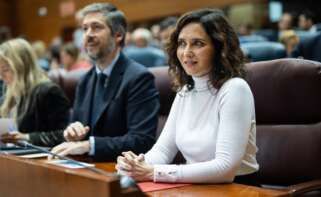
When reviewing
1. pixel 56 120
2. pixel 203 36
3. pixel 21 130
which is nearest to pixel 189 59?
pixel 203 36

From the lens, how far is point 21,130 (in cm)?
320

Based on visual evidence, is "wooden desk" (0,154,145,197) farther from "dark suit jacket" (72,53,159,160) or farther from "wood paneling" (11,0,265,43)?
"wood paneling" (11,0,265,43)

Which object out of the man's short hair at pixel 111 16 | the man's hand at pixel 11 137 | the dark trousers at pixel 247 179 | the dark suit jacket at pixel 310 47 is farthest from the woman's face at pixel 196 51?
the dark suit jacket at pixel 310 47

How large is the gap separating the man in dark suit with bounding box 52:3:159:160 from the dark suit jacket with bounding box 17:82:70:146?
20 cm

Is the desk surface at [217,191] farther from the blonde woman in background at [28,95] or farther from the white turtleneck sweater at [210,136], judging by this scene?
the blonde woman in background at [28,95]

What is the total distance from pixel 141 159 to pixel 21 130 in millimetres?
1518

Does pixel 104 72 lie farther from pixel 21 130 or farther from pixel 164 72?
pixel 21 130

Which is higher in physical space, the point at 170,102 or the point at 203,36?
the point at 203,36

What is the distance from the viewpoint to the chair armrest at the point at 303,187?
192cm

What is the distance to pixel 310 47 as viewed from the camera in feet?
14.6

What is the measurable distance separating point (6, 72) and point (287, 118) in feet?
6.09

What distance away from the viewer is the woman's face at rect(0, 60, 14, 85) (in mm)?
3287

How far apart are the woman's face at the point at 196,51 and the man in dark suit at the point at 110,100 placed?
57 centimetres

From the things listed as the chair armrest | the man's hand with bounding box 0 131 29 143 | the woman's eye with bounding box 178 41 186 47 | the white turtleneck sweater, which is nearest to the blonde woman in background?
the man's hand with bounding box 0 131 29 143
